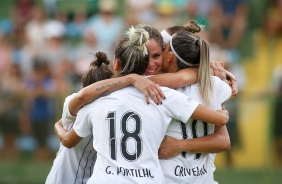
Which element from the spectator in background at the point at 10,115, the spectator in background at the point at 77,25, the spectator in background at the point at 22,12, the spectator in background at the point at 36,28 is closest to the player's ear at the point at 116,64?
the spectator in background at the point at 10,115

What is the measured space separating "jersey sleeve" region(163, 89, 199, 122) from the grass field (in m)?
5.92

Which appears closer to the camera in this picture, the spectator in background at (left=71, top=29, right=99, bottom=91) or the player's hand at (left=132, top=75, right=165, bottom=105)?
the player's hand at (left=132, top=75, right=165, bottom=105)

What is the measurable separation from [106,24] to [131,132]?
7.74 meters

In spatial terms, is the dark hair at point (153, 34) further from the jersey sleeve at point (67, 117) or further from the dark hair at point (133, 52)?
the jersey sleeve at point (67, 117)

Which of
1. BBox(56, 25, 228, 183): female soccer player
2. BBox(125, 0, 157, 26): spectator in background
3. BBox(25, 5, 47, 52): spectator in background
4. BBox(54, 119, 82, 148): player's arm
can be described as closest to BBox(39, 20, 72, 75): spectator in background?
BBox(25, 5, 47, 52): spectator in background

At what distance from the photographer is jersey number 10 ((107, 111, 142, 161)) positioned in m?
5.25

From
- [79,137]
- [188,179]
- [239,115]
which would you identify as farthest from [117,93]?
[239,115]

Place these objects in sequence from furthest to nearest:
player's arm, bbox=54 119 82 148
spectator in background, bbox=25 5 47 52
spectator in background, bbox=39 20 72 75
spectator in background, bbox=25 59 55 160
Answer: spectator in background, bbox=25 5 47 52, spectator in background, bbox=39 20 72 75, spectator in background, bbox=25 59 55 160, player's arm, bbox=54 119 82 148

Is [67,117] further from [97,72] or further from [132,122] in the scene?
[132,122]

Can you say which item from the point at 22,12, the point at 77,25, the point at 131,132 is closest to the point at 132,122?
the point at 131,132

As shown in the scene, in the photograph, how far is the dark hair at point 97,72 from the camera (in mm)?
5738

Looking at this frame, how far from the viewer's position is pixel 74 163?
5.84 m

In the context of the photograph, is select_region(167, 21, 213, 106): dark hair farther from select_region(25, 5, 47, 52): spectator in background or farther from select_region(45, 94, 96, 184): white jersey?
select_region(25, 5, 47, 52): spectator in background

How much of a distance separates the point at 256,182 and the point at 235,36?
7.81ft
